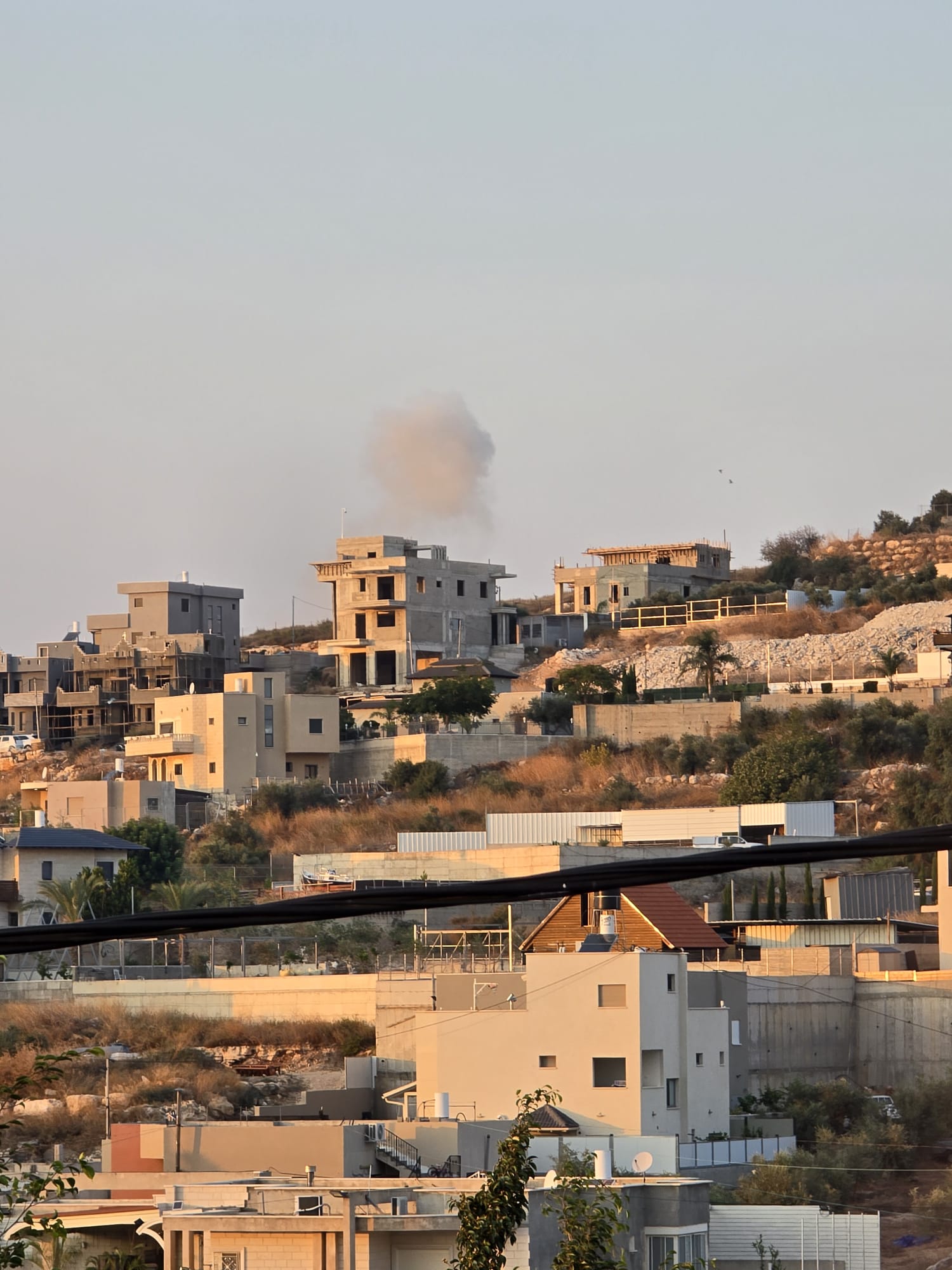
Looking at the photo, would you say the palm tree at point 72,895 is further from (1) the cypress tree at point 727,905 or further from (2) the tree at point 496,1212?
(2) the tree at point 496,1212

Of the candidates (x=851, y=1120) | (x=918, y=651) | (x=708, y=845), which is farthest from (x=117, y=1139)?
(x=918, y=651)

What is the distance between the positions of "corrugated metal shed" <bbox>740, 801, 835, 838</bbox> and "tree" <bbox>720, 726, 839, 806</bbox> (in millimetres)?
2068

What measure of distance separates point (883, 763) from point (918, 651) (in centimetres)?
941

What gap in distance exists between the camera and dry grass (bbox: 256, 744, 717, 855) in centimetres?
5575

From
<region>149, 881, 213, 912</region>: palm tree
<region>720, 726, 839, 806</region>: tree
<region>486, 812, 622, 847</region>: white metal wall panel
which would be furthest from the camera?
<region>720, 726, 839, 806</region>: tree

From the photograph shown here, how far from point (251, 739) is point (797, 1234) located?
40.1 meters

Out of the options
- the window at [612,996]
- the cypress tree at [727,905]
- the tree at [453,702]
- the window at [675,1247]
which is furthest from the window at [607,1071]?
the tree at [453,702]

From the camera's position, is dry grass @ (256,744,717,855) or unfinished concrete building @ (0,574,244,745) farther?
unfinished concrete building @ (0,574,244,745)

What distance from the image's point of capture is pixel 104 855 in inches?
2068

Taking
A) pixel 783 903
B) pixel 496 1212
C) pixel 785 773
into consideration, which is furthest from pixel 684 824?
pixel 496 1212

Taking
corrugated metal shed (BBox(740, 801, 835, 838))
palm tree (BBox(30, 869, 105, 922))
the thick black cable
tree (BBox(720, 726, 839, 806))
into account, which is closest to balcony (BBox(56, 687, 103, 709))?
palm tree (BBox(30, 869, 105, 922))

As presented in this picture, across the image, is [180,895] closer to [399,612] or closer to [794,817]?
[794,817]

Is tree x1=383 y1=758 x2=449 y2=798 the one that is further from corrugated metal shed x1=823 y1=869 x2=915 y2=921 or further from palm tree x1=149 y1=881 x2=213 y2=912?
corrugated metal shed x1=823 y1=869 x2=915 y2=921

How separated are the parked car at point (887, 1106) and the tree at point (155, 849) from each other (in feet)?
73.7
